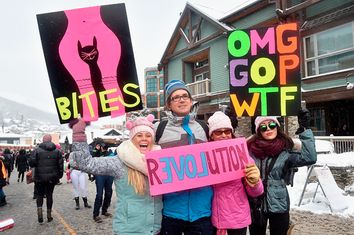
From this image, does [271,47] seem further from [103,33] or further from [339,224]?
[339,224]

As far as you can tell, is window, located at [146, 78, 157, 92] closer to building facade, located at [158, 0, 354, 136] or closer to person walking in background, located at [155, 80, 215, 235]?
building facade, located at [158, 0, 354, 136]

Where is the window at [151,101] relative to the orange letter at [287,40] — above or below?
above

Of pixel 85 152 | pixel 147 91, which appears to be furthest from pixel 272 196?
pixel 147 91

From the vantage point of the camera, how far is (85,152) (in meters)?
3.00

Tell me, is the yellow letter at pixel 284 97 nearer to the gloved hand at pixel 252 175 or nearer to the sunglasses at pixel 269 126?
the sunglasses at pixel 269 126

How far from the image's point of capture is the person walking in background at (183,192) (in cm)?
300

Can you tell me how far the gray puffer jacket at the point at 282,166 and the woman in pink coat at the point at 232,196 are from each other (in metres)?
0.34

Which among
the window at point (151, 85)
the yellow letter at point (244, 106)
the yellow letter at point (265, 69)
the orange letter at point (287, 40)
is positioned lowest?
the yellow letter at point (244, 106)

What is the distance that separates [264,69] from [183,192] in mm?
2291

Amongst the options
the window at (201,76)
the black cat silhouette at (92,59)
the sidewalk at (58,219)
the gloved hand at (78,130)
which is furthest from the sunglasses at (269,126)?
the window at (201,76)

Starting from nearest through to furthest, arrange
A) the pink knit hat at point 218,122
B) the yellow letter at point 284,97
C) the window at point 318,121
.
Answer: the pink knit hat at point 218,122
the yellow letter at point 284,97
the window at point 318,121

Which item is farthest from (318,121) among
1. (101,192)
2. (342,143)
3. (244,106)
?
(244,106)

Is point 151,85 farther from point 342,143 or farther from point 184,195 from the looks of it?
point 184,195

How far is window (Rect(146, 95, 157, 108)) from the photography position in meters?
57.9
